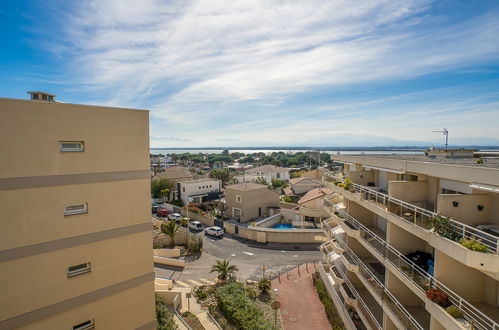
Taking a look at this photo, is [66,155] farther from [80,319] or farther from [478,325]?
[478,325]

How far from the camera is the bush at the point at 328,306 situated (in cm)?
1943

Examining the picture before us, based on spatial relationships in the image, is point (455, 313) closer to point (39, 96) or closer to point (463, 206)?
point (463, 206)

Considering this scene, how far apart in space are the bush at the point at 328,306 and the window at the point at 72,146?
19289 millimetres

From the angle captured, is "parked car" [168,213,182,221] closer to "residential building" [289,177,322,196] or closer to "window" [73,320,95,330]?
"residential building" [289,177,322,196]

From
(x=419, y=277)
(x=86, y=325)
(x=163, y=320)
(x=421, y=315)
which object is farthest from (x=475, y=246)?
(x=163, y=320)

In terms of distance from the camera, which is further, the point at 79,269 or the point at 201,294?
the point at 201,294

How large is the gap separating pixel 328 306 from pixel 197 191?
38809 mm

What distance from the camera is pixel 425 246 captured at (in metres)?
13.8

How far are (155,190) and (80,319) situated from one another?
51485mm

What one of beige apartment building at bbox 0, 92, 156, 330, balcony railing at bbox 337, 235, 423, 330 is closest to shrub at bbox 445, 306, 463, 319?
balcony railing at bbox 337, 235, 423, 330

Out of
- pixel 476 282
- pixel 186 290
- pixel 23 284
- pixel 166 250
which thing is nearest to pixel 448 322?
pixel 476 282

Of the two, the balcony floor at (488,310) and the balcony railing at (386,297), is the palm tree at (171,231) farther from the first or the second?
the balcony floor at (488,310)

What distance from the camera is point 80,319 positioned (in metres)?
9.97

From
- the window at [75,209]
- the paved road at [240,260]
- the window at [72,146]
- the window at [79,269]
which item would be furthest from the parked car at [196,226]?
the window at [72,146]
